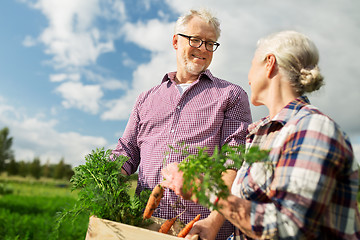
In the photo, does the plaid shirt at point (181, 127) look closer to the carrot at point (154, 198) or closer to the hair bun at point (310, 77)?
the carrot at point (154, 198)

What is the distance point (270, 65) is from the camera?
6.39 ft

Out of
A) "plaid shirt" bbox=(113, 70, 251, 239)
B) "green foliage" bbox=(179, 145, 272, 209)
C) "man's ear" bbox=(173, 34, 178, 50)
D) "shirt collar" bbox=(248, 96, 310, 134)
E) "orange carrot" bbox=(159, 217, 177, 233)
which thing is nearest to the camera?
"green foliage" bbox=(179, 145, 272, 209)

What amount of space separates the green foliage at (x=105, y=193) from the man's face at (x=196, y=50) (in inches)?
44.9

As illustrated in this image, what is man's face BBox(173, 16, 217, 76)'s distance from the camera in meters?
3.18

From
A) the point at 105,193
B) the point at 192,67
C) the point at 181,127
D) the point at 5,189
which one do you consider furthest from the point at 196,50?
the point at 5,189

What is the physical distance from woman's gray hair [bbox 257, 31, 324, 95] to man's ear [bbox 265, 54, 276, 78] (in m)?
0.02

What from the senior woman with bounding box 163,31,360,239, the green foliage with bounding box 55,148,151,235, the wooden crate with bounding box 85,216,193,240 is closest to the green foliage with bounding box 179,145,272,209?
the senior woman with bounding box 163,31,360,239

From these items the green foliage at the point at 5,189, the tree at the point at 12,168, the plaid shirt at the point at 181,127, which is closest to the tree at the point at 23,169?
the tree at the point at 12,168

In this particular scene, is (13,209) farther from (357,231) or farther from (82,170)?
(357,231)

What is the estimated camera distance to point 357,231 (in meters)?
1.71

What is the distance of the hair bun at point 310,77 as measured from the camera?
6.12 ft

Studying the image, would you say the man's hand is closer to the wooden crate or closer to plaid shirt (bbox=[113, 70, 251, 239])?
the wooden crate

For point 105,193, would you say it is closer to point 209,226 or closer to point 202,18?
point 209,226

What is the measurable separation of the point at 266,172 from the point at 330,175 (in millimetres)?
324
